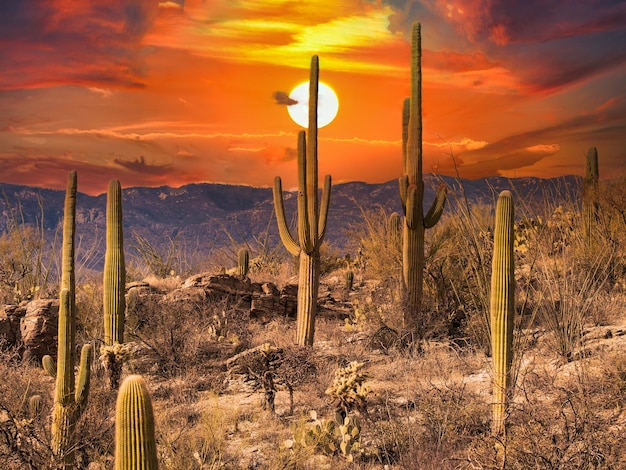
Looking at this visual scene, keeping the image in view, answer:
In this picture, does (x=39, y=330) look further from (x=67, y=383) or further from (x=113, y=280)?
(x=67, y=383)

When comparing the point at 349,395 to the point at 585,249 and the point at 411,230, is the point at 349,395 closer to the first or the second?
the point at 411,230

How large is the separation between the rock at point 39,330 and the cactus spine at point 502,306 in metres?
A: 7.04

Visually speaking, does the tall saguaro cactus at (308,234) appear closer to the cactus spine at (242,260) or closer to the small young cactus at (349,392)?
the small young cactus at (349,392)

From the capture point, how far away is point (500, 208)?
5672mm

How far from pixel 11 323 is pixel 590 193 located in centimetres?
1061

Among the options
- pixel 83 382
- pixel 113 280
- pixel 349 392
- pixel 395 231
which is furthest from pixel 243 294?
pixel 349 392

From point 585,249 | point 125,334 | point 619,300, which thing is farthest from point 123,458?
point 585,249

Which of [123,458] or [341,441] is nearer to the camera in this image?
[123,458]

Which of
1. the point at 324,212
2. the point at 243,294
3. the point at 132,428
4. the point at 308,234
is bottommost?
the point at 132,428

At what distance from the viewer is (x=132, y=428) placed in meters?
3.89

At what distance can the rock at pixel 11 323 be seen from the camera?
9742 millimetres

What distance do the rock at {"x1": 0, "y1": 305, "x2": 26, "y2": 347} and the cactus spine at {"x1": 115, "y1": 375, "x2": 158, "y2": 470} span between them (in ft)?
22.0

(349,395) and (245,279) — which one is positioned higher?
(245,279)

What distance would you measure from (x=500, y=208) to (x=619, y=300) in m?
5.18
